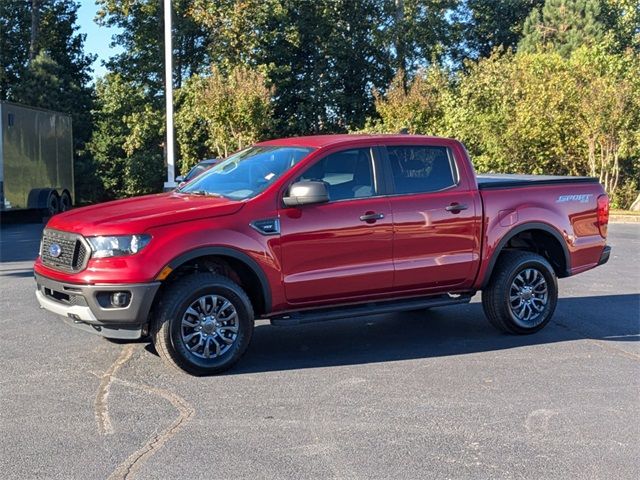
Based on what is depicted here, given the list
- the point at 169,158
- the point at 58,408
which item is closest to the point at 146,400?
the point at 58,408

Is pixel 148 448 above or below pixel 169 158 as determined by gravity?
below

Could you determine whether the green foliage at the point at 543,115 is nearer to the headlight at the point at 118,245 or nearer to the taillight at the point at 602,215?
the taillight at the point at 602,215

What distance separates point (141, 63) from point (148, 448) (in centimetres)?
3488

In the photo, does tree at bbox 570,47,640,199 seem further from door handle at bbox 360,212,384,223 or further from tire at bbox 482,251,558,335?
door handle at bbox 360,212,384,223

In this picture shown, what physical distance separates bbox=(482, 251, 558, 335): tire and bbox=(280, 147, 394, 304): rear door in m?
1.26

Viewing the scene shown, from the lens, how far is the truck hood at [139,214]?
6.08m

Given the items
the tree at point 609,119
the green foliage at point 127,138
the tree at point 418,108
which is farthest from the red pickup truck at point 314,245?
the green foliage at point 127,138

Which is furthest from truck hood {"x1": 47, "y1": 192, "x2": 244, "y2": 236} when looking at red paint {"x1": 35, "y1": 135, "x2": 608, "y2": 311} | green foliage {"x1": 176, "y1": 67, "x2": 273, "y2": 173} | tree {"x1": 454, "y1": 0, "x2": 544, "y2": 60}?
tree {"x1": 454, "y1": 0, "x2": 544, "y2": 60}

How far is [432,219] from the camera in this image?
724 centimetres

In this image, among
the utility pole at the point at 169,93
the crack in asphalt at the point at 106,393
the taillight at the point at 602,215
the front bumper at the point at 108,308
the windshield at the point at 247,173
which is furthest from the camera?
the utility pole at the point at 169,93

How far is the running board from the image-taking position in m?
6.66

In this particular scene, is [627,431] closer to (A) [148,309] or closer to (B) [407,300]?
(B) [407,300]

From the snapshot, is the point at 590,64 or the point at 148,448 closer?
the point at 148,448

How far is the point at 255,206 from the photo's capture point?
648cm
